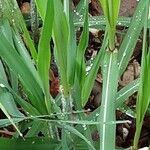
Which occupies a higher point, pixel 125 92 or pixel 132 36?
pixel 132 36

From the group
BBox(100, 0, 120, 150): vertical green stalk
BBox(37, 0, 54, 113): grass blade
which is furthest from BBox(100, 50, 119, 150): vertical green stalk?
BBox(37, 0, 54, 113): grass blade

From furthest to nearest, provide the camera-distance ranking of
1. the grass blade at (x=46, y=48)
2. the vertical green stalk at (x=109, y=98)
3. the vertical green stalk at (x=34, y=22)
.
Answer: the vertical green stalk at (x=34, y=22), the vertical green stalk at (x=109, y=98), the grass blade at (x=46, y=48)

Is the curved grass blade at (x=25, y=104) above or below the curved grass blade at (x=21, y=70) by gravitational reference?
below

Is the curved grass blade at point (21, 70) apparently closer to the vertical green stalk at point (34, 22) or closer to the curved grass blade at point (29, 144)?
the curved grass blade at point (29, 144)

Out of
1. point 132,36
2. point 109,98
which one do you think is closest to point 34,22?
point 132,36

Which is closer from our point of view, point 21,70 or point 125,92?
point 21,70

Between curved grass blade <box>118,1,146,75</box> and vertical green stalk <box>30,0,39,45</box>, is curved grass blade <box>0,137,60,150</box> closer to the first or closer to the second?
curved grass blade <box>118,1,146,75</box>

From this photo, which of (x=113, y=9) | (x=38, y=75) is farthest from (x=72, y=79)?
(x=113, y=9)

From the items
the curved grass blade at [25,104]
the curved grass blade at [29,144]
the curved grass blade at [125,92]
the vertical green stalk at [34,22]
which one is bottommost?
the curved grass blade at [29,144]

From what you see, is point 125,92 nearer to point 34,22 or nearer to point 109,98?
point 109,98

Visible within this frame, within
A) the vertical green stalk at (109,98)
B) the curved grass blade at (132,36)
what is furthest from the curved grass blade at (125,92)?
the vertical green stalk at (109,98)

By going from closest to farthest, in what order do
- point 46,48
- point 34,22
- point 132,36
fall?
point 46,48 < point 132,36 < point 34,22
